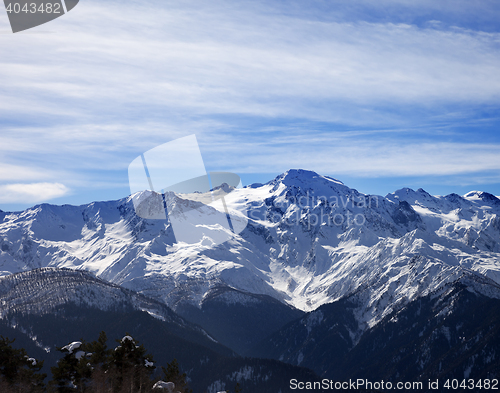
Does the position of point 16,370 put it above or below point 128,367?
below

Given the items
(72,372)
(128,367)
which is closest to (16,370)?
(72,372)

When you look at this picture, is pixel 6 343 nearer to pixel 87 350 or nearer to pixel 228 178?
pixel 87 350

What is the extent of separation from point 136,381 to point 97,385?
664cm

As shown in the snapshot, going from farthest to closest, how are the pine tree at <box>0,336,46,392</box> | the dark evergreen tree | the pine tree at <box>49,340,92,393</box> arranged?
the pine tree at <box>0,336,46,392</box>
the pine tree at <box>49,340,92,393</box>
the dark evergreen tree

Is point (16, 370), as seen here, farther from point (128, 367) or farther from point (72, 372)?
point (128, 367)

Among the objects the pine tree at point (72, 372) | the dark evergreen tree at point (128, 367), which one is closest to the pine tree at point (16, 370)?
the pine tree at point (72, 372)

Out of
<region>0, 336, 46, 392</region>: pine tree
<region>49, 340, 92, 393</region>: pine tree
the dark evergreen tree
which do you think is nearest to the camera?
the dark evergreen tree

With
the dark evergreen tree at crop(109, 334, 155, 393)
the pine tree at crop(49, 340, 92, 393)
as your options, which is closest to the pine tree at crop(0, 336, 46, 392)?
the pine tree at crop(49, 340, 92, 393)

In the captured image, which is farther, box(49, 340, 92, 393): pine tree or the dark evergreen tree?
box(49, 340, 92, 393): pine tree

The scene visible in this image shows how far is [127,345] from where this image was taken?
59938 millimetres

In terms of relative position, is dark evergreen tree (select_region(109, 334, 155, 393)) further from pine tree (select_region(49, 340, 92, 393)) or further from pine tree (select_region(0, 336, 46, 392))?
pine tree (select_region(0, 336, 46, 392))

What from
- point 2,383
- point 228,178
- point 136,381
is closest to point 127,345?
point 136,381

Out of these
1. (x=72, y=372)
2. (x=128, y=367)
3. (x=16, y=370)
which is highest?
(x=128, y=367)

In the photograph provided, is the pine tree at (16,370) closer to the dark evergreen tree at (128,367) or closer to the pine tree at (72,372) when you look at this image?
the pine tree at (72,372)
